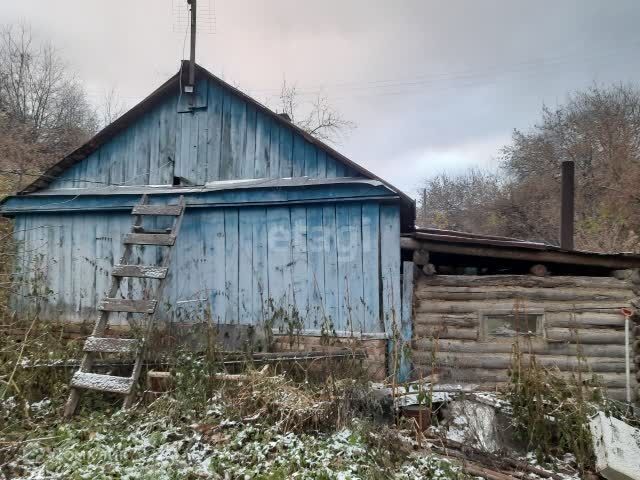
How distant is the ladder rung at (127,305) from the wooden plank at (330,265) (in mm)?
2569

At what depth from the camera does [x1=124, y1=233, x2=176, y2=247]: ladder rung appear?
6.55 metres

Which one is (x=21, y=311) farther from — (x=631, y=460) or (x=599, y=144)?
(x=599, y=144)

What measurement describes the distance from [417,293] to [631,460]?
3357 millimetres

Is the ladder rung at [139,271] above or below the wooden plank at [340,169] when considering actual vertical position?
below

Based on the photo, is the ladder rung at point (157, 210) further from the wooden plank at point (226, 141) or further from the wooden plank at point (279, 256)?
the wooden plank at point (279, 256)

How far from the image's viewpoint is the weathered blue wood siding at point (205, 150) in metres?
7.36

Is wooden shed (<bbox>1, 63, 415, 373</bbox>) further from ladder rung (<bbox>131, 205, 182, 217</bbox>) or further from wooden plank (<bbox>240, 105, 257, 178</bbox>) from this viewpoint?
ladder rung (<bbox>131, 205, 182, 217</bbox>)

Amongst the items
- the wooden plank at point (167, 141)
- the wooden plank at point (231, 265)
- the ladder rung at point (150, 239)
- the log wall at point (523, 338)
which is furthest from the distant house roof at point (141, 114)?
the ladder rung at point (150, 239)

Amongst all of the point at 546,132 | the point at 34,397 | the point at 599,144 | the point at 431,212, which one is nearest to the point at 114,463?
the point at 34,397

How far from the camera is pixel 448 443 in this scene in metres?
4.64

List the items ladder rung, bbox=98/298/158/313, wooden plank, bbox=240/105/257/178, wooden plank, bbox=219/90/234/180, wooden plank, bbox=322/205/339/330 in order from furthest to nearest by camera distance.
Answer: wooden plank, bbox=219/90/234/180 < wooden plank, bbox=240/105/257/178 < wooden plank, bbox=322/205/339/330 < ladder rung, bbox=98/298/158/313

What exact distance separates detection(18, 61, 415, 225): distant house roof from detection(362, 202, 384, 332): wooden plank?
526 mm

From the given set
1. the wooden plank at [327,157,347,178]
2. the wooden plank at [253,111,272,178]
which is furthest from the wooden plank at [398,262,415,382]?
Answer: the wooden plank at [253,111,272,178]

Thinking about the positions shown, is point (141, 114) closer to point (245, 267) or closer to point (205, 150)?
point (205, 150)
